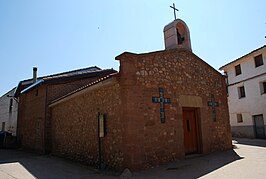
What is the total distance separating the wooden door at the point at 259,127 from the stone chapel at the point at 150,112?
8.15 m

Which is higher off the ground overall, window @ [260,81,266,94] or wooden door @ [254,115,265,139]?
window @ [260,81,266,94]

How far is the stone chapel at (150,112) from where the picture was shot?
22.4ft

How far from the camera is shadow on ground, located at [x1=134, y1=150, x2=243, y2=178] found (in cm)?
594

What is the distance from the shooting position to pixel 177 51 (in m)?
8.92

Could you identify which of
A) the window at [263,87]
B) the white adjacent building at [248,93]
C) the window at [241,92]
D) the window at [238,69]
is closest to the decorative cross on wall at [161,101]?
the white adjacent building at [248,93]

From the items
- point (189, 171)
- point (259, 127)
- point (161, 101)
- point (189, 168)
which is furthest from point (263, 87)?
point (189, 171)

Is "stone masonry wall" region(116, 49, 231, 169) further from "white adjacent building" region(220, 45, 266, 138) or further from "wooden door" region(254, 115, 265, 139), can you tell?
"white adjacent building" region(220, 45, 266, 138)

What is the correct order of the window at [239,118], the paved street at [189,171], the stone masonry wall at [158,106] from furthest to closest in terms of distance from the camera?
the window at [239,118]
the stone masonry wall at [158,106]
the paved street at [189,171]

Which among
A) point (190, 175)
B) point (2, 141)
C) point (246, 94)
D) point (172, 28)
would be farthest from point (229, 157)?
point (2, 141)

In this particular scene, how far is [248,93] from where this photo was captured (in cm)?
1778

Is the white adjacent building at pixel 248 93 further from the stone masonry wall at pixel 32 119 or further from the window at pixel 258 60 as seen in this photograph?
the stone masonry wall at pixel 32 119

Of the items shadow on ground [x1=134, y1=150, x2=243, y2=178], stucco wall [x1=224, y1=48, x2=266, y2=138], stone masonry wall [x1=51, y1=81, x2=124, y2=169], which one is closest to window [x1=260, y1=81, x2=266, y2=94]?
stucco wall [x1=224, y1=48, x2=266, y2=138]

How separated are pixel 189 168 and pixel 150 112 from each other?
7.04 feet

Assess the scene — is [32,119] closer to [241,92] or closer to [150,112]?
[150,112]
